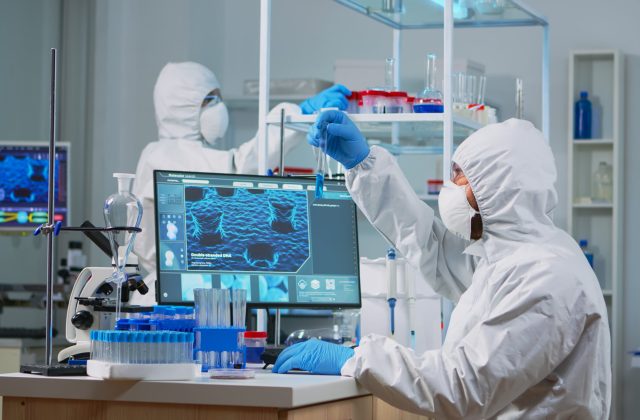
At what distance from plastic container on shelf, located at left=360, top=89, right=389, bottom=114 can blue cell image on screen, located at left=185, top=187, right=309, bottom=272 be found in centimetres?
51

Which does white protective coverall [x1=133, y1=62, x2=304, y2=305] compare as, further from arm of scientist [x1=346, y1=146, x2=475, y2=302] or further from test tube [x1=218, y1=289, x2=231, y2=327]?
test tube [x1=218, y1=289, x2=231, y2=327]

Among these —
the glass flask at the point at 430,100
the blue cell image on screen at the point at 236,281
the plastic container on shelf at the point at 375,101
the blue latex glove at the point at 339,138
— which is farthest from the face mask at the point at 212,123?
the blue cell image on screen at the point at 236,281

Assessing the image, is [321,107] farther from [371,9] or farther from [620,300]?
[620,300]

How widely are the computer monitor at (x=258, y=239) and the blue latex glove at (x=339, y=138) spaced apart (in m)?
0.10

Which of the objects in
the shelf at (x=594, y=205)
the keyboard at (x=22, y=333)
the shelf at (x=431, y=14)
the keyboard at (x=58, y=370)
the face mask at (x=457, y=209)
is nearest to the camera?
the keyboard at (x=58, y=370)

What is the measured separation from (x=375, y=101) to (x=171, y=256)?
85cm

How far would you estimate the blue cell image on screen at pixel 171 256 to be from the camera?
232cm

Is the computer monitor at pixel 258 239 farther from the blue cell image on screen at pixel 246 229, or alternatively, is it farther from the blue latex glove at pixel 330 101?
the blue latex glove at pixel 330 101

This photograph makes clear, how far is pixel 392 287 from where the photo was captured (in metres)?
2.71

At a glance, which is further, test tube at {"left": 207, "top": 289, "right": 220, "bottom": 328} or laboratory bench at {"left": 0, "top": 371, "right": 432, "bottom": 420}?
test tube at {"left": 207, "top": 289, "right": 220, "bottom": 328}

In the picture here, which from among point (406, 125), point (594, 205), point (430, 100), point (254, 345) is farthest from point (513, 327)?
point (594, 205)

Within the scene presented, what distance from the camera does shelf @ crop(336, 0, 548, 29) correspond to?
3377mm

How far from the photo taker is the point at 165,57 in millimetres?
5453

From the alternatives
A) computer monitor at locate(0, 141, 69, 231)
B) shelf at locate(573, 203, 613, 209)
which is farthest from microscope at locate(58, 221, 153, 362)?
shelf at locate(573, 203, 613, 209)
